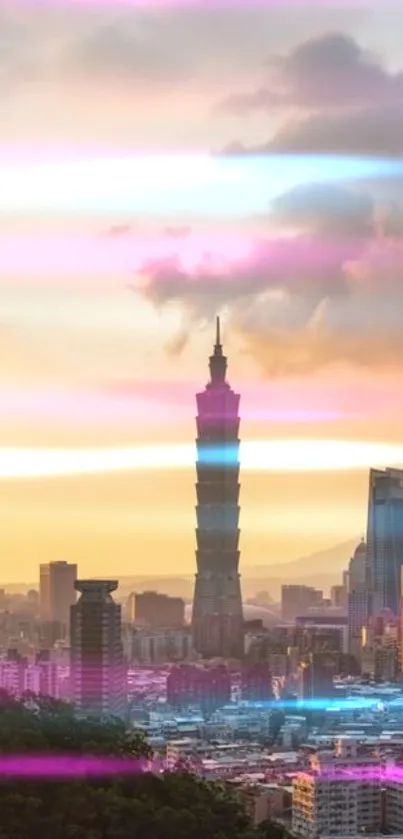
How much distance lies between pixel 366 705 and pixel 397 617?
27.6 inches

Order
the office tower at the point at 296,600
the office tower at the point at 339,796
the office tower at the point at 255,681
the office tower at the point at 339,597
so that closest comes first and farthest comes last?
the office tower at the point at 339,796
the office tower at the point at 296,600
the office tower at the point at 339,597
the office tower at the point at 255,681

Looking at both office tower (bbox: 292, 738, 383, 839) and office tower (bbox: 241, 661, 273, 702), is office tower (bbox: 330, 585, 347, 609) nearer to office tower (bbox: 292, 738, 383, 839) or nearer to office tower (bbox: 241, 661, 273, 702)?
office tower (bbox: 241, 661, 273, 702)

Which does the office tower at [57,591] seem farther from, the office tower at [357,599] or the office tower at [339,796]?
the office tower at [357,599]

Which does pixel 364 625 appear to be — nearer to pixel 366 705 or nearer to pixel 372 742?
pixel 366 705

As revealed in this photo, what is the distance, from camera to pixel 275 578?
4.55 meters

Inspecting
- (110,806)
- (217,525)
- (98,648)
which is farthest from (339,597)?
(110,806)

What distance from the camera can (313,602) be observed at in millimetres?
5316

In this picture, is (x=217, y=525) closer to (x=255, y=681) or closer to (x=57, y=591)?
(x=255, y=681)

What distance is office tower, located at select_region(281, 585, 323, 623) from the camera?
4.83 m

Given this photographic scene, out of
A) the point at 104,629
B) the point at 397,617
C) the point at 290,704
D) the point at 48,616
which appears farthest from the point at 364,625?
the point at 48,616

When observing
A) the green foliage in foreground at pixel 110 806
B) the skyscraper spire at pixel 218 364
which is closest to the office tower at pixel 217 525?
the skyscraper spire at pixel 218 364

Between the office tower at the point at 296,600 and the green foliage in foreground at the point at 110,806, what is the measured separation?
2179mm

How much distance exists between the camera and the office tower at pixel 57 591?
3906 mm

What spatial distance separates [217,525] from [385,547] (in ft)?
2.87
